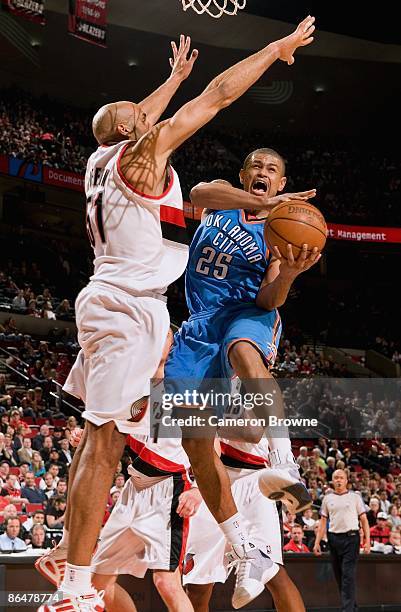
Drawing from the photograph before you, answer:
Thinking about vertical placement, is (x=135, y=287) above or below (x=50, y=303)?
below

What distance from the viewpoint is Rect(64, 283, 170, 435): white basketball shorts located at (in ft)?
11.1

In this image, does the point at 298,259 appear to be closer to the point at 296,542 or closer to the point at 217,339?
the point at 217,339

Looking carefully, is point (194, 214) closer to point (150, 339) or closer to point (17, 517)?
point (17, 517)

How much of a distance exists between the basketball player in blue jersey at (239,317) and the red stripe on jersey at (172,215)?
0.27m

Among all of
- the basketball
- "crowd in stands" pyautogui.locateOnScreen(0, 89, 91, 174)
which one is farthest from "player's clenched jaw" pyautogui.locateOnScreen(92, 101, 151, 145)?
"crowd in stands" pyautogui.locateOnScreen(0, 89, 91, 174)

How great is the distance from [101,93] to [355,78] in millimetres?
5630

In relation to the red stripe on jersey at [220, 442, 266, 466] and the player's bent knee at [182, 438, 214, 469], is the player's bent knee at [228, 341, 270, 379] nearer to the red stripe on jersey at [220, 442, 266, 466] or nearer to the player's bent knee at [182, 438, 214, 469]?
the player's bent knee at [182, 438, 214, 469]

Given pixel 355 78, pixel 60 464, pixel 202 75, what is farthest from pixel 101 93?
pixel 60 464

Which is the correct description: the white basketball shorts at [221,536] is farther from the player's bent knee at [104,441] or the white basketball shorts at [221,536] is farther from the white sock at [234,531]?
the player's bent knee at [104,441]

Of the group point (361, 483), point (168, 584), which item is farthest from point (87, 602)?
point (361, 483)

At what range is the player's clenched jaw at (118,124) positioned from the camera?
394 centimetres

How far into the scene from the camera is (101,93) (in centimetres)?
1886

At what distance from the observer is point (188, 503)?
442 cm

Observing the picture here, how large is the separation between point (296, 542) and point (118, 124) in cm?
599
